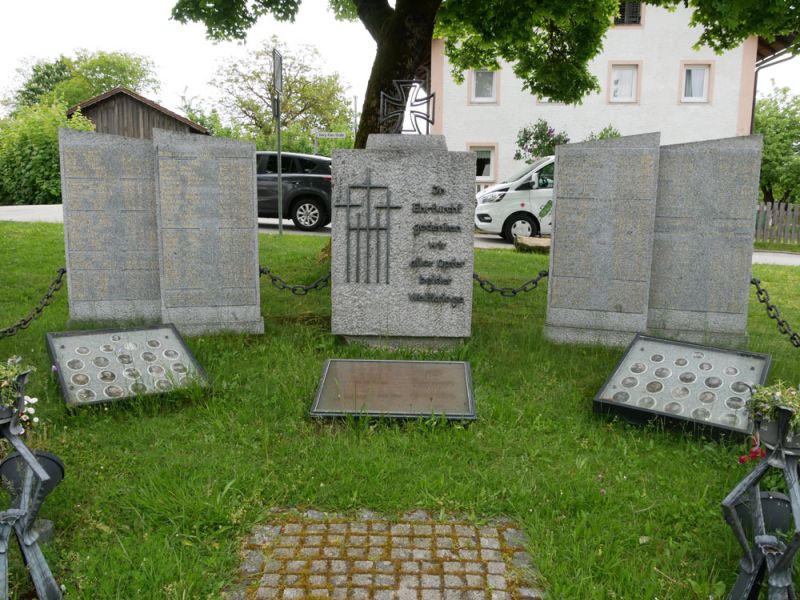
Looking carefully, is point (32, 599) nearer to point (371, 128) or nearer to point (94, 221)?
point (94, 221)

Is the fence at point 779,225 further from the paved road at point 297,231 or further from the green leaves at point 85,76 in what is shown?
the green leaves at point 85,76

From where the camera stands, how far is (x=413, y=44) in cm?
998

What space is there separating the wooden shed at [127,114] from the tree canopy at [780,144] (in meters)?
29.7

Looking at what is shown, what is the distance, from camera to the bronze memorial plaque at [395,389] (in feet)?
15.3

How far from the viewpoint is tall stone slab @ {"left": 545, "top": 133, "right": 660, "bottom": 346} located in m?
6.08

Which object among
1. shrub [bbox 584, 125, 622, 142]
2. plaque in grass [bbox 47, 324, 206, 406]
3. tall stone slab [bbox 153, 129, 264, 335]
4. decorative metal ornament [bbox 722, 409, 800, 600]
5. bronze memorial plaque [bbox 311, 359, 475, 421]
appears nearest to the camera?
decorative metal ornament [bbox 722, 409, 800, 600]

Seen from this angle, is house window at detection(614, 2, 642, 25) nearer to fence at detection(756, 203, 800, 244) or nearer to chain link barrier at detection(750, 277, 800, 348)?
fence at detection(756, 203, 800, 244)

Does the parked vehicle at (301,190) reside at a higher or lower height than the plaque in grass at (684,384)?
higher

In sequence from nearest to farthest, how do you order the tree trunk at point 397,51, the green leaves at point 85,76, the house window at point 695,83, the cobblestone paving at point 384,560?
the cobblestone paving at point 384,560 → the tree trunk at point 397,51 → the house window at point 695,83 → the green leaves at point 85,76

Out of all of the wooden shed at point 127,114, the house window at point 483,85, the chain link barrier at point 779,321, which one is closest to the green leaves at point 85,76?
the wooden shed at point 127,114

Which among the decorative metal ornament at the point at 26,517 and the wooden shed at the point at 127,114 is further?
the wooden shed at the point at 127,114

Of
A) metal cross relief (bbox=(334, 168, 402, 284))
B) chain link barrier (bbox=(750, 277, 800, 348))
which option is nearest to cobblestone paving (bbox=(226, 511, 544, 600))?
metal cross relief (bbox=(334, 168, 402, 284))

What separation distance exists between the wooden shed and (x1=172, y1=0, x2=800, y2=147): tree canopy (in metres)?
26.1

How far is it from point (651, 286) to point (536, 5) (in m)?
5.89
